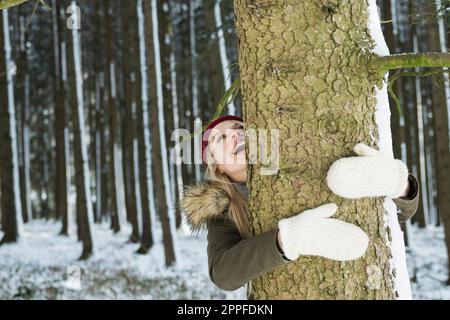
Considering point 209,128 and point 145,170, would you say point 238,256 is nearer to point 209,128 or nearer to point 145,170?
point 209,128

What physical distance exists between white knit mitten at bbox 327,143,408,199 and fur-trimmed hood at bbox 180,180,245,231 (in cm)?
67

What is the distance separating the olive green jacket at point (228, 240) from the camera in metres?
1.80

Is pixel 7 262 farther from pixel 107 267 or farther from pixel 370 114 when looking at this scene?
pixel 370 114

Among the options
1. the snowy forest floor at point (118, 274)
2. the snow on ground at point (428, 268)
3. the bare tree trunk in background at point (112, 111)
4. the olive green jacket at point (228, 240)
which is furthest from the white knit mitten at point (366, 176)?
the bare tree trunk in background at point (112, 111)

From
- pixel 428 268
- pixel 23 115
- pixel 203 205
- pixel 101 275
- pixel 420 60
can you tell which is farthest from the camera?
pixel 23 115

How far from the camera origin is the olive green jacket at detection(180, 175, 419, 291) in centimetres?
180

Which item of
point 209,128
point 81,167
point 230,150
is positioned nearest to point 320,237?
point 230,150

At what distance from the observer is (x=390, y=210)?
197 centimetres

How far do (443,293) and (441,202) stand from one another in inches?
62.0

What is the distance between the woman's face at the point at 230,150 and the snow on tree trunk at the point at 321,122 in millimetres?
453

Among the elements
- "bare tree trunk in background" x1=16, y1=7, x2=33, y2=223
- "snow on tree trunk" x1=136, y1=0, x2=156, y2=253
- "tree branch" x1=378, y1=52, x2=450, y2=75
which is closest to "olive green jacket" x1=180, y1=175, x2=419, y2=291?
"tree branch" x1=378, y1=52, x2=450, y2=75

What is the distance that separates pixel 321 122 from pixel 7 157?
38.6ft

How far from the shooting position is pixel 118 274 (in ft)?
33.1

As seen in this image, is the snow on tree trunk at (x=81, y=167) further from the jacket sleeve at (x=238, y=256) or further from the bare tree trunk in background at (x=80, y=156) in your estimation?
the jacket sleeve at (x=238, y=256)
